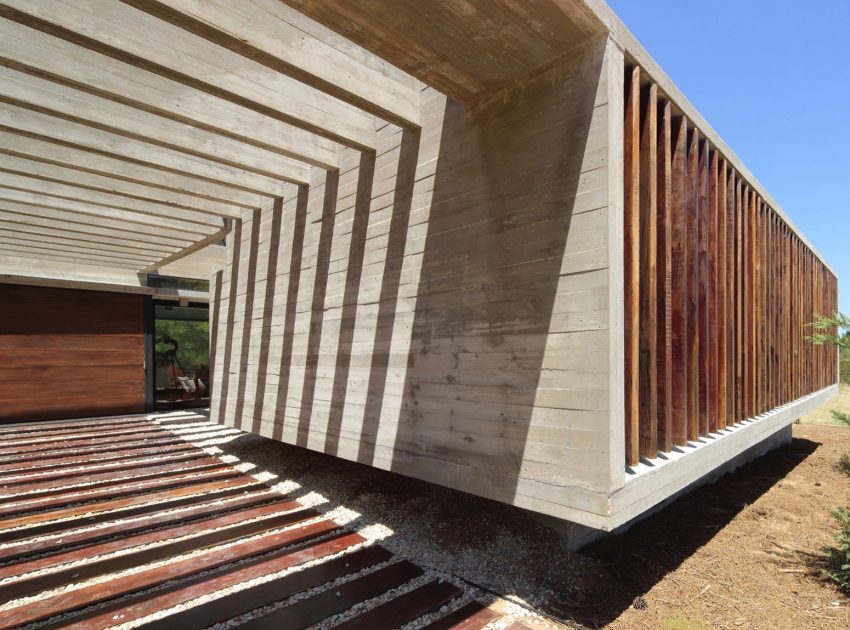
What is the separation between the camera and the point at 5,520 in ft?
11.2

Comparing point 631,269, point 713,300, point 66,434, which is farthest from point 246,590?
point 66,434

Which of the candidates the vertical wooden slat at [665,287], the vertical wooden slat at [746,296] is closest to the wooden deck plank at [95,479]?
the vertical wooden slat at [665,287]

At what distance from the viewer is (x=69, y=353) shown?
8320mm

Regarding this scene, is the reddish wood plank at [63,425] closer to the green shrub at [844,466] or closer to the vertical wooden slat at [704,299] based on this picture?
the vertical wooden slat at [704,299]

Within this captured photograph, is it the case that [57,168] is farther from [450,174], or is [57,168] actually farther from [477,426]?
[477,426]

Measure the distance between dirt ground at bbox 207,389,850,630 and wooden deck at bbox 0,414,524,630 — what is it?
34 centimetres

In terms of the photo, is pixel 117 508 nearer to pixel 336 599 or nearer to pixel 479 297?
pixel 336 599

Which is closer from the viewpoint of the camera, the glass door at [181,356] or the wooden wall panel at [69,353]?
the wooden wall panel at [69,353]

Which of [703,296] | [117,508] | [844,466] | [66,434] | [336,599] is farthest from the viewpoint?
[66,434]

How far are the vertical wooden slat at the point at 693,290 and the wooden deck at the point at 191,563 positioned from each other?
80.0 inches

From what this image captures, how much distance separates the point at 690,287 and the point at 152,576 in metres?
3.96

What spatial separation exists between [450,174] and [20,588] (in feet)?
11.2

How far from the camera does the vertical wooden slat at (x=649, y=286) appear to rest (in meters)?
2.68

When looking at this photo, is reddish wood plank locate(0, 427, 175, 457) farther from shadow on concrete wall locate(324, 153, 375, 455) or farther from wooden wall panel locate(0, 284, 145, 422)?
shadow on concrete wall locate(324, 153, 375, 455)
